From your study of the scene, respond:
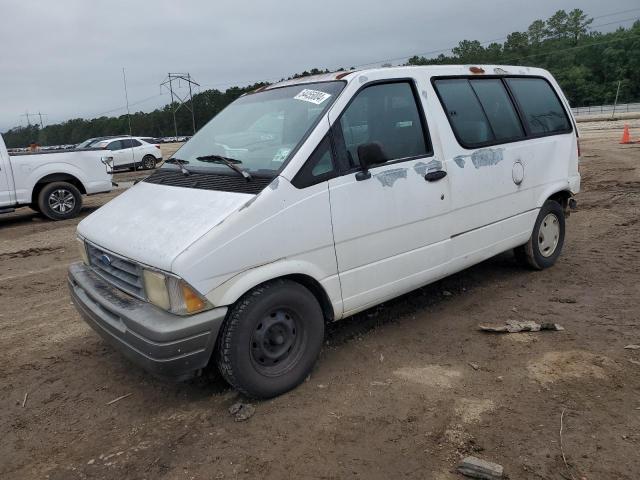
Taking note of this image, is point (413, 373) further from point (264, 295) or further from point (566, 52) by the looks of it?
point (566, 52)

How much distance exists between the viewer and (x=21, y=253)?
7.60 metres

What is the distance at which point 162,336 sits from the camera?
9.00ft

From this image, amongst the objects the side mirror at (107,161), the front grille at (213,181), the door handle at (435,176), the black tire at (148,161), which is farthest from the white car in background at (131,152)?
the door handle at (435,176)

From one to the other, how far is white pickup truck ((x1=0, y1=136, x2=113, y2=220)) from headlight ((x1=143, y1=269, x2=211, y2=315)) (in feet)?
27.7

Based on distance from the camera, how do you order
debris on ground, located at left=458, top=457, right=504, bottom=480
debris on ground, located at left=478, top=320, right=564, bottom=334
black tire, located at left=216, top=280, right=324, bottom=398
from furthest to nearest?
debris on ground, located at left=478, top=320, right=564, bottom=334
black tire, located at left=216, top=280, right=324, bottom=398
debris on ground, located at left=458, top=457, right=504, bottom=480

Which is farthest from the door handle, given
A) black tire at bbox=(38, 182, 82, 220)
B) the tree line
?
the tree line

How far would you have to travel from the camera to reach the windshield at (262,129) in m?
3.38

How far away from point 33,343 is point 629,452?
4.35m

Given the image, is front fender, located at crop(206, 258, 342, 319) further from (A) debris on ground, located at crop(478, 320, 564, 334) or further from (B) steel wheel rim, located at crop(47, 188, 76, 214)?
(B) steel wheel rim, located at crop(47, 188, 76, 214)

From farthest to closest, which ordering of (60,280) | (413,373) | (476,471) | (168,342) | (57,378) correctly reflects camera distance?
(60,280) → (57,378) → (413,373) → (168,342) → (476,471)

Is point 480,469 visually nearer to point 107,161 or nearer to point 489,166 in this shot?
point 489,166

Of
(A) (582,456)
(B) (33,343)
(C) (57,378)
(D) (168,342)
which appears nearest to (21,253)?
(B) (33,343)

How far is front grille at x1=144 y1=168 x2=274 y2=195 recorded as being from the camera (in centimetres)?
311

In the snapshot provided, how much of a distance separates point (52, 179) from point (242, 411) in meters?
8.90
